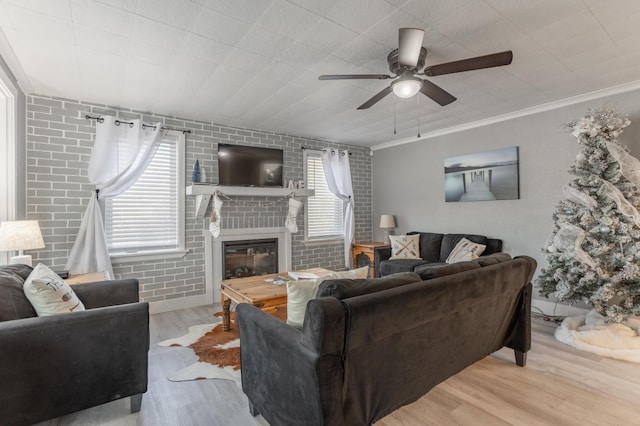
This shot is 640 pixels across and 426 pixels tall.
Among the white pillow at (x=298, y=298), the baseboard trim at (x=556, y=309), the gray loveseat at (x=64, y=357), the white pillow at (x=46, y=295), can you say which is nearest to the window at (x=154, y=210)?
the gray loveseat at (x=64, y=357)

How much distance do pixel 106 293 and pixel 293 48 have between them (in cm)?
245

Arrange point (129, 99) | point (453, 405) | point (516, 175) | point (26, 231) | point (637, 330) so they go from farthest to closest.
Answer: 1. point (516, 175)
2. point (129, 99)
3. point (637, 330)
4. point (26, 231)
5. point (453, 405)

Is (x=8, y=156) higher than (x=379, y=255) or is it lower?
higher

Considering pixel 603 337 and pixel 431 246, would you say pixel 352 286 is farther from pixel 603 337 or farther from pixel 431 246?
pixel 431 246

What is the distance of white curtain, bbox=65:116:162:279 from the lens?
353 cm

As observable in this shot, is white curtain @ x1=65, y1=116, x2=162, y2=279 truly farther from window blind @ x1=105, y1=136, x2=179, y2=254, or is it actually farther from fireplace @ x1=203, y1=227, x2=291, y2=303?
fireplace @ x1=203, y1=227, x2=291, y2=303

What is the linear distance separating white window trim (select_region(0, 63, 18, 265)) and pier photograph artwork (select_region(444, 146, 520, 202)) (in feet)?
17.0

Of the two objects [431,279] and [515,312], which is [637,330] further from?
[431,279]

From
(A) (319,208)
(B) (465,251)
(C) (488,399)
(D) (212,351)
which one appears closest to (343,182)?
(A) (319,208)

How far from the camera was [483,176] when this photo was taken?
4473 mm

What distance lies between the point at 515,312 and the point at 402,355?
4.68 feet

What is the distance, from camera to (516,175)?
412cm

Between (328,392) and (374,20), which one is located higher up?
(374,20)

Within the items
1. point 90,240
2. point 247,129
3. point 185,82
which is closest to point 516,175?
point 247,129
